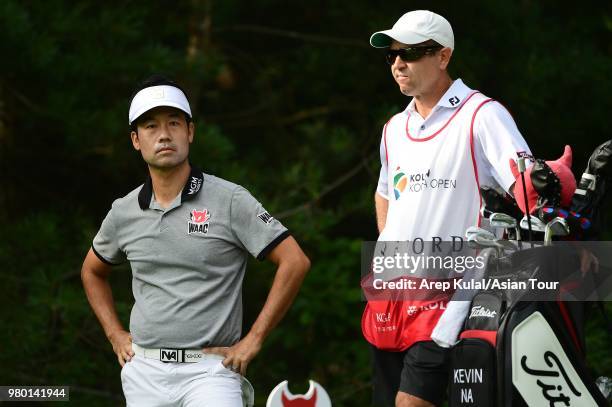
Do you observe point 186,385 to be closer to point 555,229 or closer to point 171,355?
point 171,355

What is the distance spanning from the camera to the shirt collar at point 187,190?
4.92 metres

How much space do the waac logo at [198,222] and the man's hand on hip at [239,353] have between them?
43 centimetres

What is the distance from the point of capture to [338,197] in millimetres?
10648

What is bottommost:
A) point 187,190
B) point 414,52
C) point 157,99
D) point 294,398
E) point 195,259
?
point 294,398

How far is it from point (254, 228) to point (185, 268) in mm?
290

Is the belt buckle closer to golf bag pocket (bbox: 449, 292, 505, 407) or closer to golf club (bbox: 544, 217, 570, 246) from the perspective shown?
golf bag pocket (bbox: 449, 292, 505, 407)

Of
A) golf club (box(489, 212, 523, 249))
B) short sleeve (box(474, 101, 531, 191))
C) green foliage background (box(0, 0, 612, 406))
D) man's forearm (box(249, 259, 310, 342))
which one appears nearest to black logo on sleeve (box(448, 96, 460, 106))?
short sleeve (box(474, 101, 531, 191))

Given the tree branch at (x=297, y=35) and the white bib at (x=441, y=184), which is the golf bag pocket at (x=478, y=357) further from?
the tree branch at (x=297, y=35)

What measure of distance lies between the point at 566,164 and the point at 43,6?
19.4 feet

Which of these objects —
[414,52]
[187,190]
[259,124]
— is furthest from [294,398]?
[259,124]

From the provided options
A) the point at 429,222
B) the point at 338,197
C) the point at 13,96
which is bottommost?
the point at 429,222

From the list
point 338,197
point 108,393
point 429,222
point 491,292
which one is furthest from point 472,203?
point 338,197

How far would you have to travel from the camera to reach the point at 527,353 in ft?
14.6

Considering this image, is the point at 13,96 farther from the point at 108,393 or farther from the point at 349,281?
the point at 349,281
